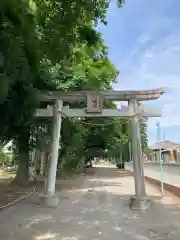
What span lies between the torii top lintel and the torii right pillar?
237mm

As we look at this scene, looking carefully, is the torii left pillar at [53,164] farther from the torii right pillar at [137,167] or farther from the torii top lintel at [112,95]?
the torii right pillar at [137,167]

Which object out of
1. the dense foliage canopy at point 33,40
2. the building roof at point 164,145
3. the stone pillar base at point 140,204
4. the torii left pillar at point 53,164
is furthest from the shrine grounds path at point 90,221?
the building roof at point 164,145

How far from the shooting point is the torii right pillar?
9.66 m

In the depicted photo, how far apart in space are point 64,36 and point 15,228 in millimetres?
4163

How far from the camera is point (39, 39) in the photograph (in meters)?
6.86

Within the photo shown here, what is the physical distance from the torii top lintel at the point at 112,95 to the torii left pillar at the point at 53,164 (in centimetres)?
25

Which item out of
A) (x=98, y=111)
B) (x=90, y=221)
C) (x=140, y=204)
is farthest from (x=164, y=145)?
(x=90, y=221)

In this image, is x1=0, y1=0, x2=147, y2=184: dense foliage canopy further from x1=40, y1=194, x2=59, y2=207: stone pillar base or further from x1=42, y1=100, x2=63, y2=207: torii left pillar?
x1=40, y1=194, x2=59, y2=207: stone pillar base

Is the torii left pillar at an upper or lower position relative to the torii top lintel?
lower

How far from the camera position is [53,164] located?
1049 cm

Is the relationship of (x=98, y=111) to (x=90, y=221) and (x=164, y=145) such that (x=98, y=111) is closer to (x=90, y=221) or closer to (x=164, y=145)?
(x=90, y=221)

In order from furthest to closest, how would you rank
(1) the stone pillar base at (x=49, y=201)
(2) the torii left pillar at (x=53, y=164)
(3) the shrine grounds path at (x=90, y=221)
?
(2) the torii left pillar at (x=53, y=164) < (1) the stone pillar base at (x=49, y=201) < (3) the shrine grounds path at (x=90, y=221)

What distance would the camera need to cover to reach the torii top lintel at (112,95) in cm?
1055

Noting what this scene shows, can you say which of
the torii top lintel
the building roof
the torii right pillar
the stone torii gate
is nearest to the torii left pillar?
the stone torii gate
